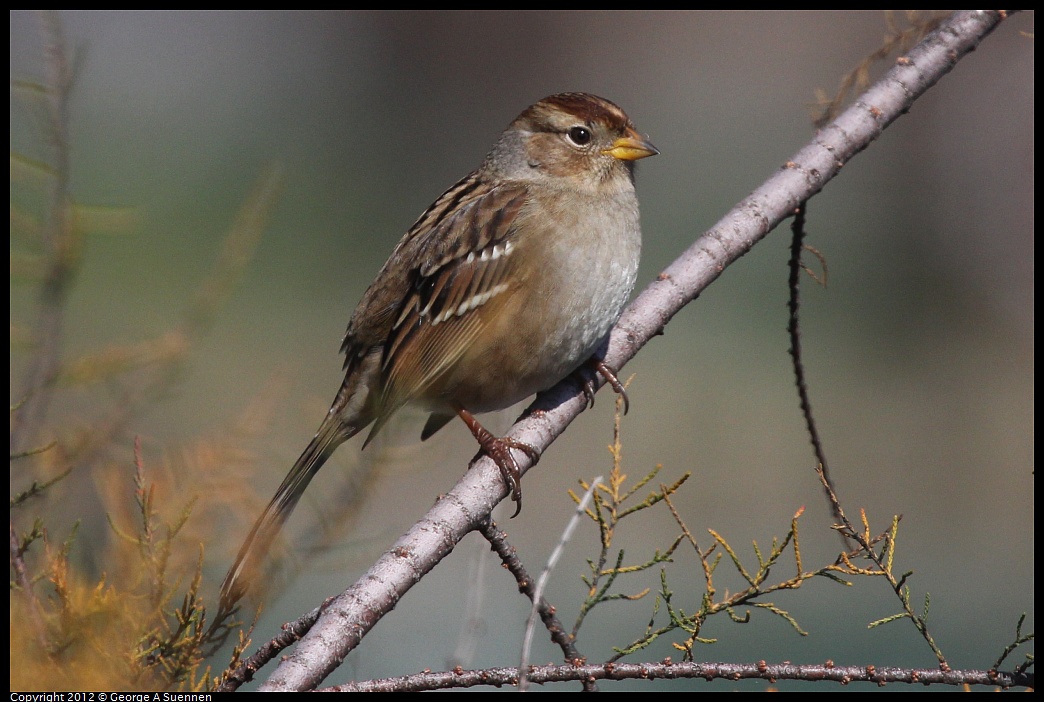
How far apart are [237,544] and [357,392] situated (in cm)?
79

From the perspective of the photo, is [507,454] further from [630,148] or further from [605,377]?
[630,148]

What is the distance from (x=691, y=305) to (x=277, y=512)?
317 inches

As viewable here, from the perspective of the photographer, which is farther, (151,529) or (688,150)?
(688,150)

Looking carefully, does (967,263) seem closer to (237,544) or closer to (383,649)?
(383,649)

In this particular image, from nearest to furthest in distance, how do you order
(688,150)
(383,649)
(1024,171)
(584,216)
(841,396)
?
(584,216) → (383,649) → (841,396) → (1024,171) → (688,150)

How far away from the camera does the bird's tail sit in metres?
1.51

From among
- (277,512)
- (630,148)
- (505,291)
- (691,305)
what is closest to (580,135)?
(630,148)

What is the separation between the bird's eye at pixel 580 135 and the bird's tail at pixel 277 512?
95cm

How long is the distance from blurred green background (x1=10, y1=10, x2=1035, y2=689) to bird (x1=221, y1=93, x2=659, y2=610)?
315 millimetres

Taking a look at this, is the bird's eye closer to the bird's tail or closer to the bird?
the bird

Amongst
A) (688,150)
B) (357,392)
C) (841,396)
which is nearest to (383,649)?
(357,392)

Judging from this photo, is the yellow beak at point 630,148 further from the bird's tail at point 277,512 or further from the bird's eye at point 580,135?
the bird's tail at point 277,512

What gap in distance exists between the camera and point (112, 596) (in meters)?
1.28

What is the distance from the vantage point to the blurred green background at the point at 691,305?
5289 mm
